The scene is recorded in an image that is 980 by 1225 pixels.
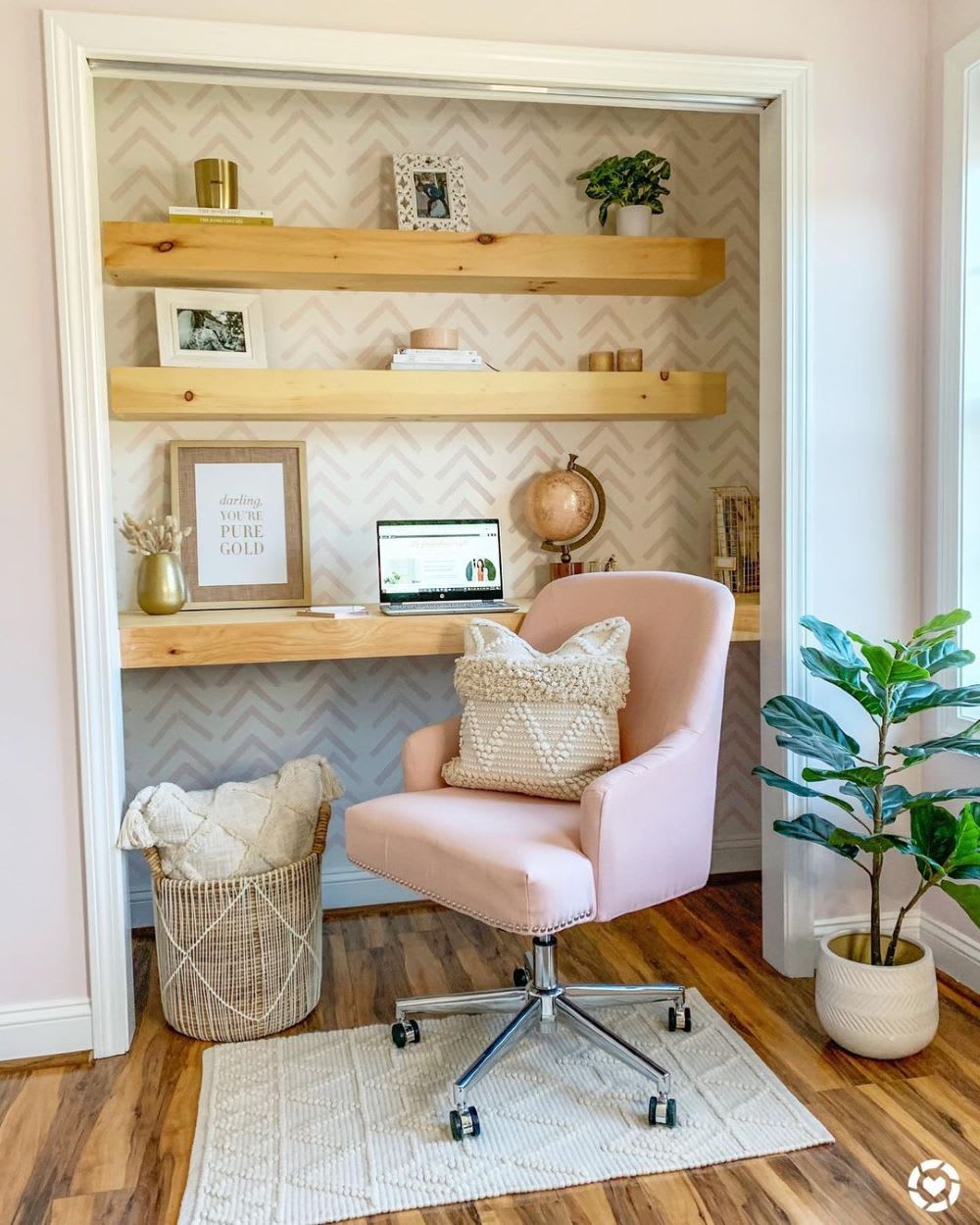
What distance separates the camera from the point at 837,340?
103 inches

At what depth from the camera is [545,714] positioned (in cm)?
236

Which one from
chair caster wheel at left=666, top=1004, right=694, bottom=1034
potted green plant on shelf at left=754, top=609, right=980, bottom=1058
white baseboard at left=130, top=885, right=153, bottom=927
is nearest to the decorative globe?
potted green plant on shelf at left=754, top=609, right=980, bottom=1058

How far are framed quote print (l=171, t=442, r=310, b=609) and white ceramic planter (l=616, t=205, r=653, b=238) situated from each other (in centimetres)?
107

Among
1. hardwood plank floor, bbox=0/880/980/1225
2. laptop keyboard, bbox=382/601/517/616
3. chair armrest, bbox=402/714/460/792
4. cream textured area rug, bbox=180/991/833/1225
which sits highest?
laptop keyboard, bbox=382/601/517/616

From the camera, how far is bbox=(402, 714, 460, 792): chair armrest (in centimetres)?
253

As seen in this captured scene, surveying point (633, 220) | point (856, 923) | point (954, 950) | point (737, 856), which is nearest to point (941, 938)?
point (954, 950)

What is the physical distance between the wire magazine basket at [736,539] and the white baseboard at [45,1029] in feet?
6.33

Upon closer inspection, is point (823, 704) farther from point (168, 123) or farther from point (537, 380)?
point (168, 123)

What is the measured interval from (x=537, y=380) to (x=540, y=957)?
1.53 meters

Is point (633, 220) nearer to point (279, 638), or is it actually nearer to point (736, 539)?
point (736, 539)

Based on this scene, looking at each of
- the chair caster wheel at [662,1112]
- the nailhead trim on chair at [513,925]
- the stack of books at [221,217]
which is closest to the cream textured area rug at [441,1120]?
the chair caster wheel at [662,1112]

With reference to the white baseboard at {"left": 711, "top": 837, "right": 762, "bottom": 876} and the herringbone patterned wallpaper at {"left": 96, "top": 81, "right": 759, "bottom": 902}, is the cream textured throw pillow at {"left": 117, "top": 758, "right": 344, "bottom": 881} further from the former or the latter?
the white baseboard at {"left": 711, "top": 837, "right": 762, "bottom": 876}

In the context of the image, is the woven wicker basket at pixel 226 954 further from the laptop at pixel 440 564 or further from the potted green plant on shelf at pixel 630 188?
the potted green plant on shelf at pixel 630 188

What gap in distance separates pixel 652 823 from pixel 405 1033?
0.72m
